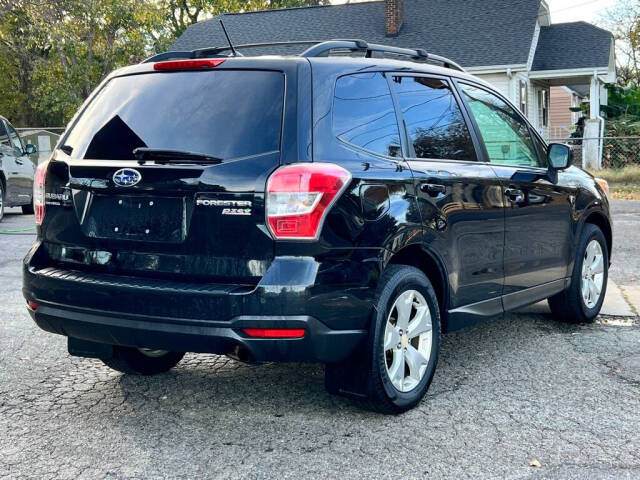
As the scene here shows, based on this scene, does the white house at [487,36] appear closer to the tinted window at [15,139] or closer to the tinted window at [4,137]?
the tinted window at [15,139]

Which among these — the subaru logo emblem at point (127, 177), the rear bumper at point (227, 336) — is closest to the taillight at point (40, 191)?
the subaru logo emblem at point (127, 177)

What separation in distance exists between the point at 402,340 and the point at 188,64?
177cm

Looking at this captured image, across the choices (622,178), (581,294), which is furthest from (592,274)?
(622,178)

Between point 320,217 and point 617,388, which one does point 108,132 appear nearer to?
point 320,217

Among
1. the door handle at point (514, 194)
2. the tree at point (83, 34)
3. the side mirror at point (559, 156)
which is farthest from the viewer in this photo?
the tree at point (83, 34)

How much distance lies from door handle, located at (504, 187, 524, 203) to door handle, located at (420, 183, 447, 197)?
81cm

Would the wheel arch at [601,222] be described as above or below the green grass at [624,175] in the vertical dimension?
above

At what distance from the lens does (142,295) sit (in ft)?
12.4

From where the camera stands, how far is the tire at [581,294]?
247 inches

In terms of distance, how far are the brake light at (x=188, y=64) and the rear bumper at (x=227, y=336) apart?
1.27 metres

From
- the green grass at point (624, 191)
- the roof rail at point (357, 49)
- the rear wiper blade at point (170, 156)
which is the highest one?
the roof rail at point (357, 49)

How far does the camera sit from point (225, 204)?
146 inches

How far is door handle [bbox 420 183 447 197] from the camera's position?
4391 mm

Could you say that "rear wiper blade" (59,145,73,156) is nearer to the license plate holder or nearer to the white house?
the license plate holder
